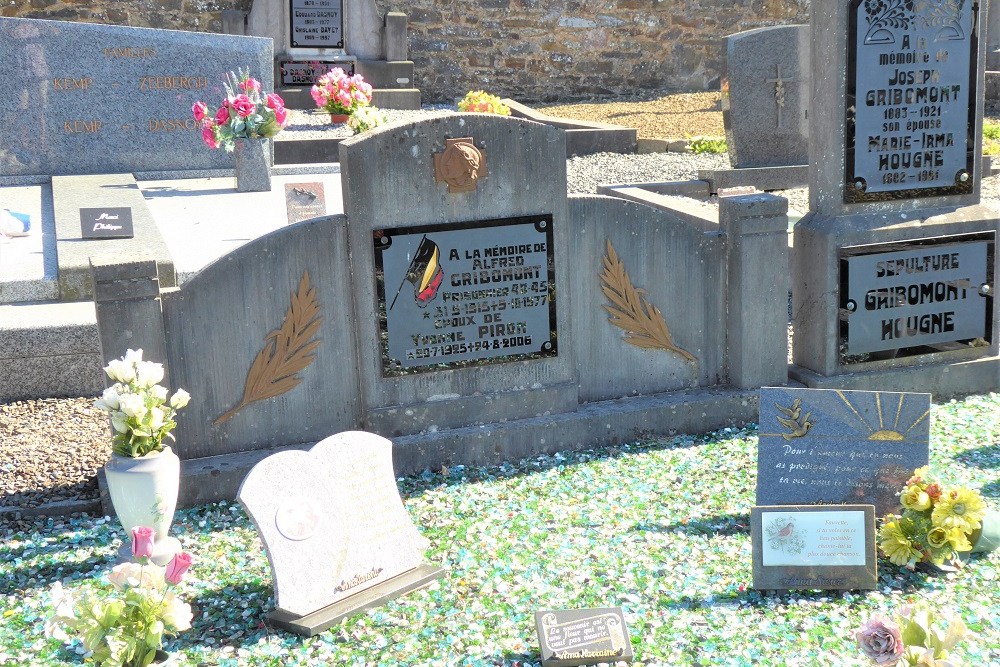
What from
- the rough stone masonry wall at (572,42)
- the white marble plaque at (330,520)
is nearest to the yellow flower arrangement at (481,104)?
the rough stone masonry wall at (572,42)

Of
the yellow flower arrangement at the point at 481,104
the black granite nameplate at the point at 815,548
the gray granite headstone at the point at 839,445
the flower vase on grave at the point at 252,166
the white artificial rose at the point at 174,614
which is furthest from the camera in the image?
the yellow flower arrangement at the point at 481,104

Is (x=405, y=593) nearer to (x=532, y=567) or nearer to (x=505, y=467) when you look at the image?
(x=532, y=567)

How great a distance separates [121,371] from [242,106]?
5.94 metres

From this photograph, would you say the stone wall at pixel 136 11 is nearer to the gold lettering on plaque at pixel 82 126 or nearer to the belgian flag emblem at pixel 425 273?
the gold lettering on plaque at pixel 82 126

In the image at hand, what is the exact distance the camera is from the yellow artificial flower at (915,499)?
368cm

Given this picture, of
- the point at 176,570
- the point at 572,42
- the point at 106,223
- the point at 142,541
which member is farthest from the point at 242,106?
the point at 572,42

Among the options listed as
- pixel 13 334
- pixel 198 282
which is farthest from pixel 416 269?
pixel 13 334

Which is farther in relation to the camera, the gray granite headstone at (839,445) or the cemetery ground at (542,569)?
the gray granite headstone at (839,445)

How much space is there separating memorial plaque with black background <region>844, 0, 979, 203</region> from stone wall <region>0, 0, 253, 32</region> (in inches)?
474

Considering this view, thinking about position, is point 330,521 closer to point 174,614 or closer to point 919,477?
point 174,614

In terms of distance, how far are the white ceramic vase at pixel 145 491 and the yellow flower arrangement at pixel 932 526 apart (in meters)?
2.59

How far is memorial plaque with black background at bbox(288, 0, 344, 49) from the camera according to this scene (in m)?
14.9

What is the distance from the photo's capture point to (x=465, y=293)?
15.5ft

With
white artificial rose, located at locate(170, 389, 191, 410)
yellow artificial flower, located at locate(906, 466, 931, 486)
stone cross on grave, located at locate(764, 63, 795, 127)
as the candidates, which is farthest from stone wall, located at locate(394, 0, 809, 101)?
yellow artificial flower, located at locate(906, 466, 931, 486)
